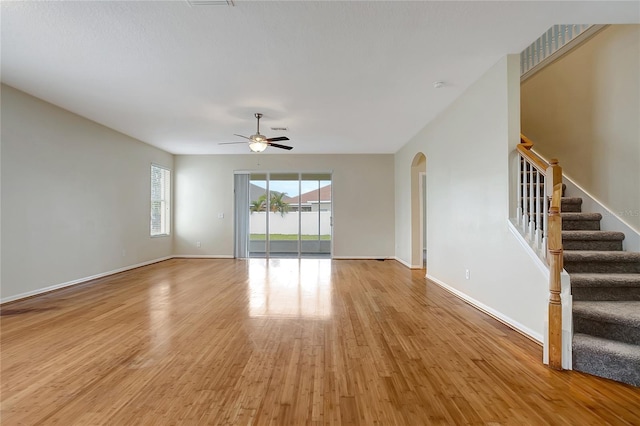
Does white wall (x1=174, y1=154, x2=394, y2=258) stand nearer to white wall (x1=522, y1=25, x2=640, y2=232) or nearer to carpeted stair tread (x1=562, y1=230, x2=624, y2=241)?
white wall (x1=522, y1=25, x2=640, y2=232)

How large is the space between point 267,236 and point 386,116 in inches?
182

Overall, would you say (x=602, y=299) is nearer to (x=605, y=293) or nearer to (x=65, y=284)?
(x=605, y=293)

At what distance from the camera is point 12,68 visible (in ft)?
11.1

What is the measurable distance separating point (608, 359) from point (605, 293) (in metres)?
0.84

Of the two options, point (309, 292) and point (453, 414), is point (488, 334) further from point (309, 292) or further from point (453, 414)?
point (309, 292)

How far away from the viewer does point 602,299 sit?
2629mm

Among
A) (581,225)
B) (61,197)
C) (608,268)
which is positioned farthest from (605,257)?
(61,197)

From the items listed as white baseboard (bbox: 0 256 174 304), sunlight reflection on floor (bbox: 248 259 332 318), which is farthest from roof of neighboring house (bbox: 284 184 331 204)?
white baseboard (bbox: 0 256 174 304)

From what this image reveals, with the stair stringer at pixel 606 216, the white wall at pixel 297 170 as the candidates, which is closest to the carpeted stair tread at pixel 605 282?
the stair stringer at pixel 606 216

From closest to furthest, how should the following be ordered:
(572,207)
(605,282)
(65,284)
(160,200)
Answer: (605,282), (572,207), (65,284), (160,200)

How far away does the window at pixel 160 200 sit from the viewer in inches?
292

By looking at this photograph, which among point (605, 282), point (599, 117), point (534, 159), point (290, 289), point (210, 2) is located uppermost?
point (210, 2)

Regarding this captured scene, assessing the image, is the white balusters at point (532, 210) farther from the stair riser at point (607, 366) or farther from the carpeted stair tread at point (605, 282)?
the stair riser at point (607, 366)

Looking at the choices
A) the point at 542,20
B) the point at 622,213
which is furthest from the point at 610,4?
the point at 622,213
